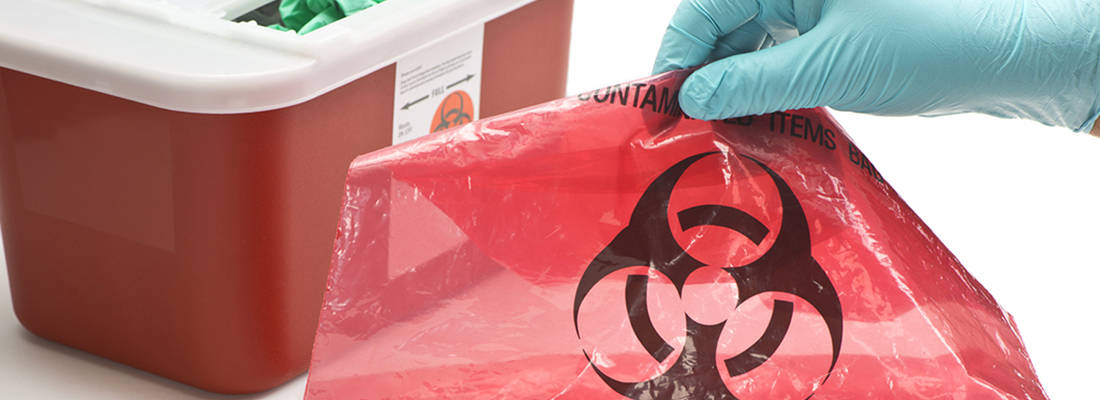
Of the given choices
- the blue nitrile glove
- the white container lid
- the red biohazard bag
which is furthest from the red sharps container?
the blue nitrile glove

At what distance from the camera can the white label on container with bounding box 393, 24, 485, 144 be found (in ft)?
2.89

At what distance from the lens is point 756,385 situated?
0.73 meters

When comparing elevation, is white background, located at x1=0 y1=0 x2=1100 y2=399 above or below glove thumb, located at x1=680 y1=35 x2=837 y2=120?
below

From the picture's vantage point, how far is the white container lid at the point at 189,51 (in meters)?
0.74

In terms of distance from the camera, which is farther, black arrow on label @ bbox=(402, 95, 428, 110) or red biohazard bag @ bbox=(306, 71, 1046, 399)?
black arrow on label @ bbox=(402, 95, 428, 110)

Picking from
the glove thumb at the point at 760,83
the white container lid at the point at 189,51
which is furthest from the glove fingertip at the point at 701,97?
the white container lid at the point at 189,51

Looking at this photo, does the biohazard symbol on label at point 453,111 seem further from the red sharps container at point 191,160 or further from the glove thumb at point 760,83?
the glove thumb at point 760,83

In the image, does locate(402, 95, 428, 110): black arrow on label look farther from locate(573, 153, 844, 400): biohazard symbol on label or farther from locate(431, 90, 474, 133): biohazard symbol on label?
locate(573, 153, 844, 400): biohazard symbol on label

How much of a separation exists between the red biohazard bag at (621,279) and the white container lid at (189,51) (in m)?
0.11

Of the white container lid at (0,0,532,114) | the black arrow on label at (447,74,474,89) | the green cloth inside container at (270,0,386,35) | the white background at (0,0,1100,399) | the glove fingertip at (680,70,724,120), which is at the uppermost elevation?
the glove fingertip at (680,70,724,120)

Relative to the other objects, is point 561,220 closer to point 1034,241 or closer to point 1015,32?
point 1015,32

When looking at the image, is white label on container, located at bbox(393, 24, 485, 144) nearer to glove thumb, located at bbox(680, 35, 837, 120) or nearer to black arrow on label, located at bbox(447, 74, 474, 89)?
black arrow on label, located at bbox(447, 74, 474, 89)

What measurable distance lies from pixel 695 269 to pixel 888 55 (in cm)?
19

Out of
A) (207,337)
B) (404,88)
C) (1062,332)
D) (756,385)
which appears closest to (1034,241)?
(1062,332)
